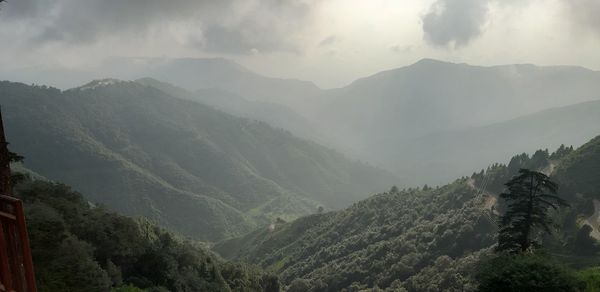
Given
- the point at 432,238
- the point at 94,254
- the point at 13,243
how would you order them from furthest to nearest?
the point at 432,238 → the point at 94,254 → the point at 13,243

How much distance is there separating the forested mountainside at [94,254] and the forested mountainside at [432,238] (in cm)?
4400

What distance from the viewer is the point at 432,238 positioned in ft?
419

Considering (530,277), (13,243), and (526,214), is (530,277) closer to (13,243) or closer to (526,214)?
(526,214)

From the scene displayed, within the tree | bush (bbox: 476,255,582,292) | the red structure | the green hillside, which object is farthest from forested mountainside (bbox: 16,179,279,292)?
the green hillside

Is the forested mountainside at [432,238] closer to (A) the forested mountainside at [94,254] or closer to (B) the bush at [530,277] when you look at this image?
(A) the forested mountainside at [94,254]

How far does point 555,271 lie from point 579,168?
312 feet

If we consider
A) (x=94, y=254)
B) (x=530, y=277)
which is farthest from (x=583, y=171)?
(x=94, y=254)

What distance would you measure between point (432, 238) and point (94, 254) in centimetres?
9825

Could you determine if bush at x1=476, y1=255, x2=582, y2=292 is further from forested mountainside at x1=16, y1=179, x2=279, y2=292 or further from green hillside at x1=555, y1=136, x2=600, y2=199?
green hillside at x1=555, y1=136, x2=600, y2=199

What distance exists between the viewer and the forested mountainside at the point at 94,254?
107 feet

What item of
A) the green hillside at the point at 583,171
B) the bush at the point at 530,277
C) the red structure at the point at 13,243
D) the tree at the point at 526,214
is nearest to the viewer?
the red structure at the point at 13,243

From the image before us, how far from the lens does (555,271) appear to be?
31.0 metres

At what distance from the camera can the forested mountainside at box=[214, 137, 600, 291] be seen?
9473 cm

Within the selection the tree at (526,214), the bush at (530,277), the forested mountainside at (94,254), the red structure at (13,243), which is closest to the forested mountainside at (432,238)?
the tree at (526,214)
